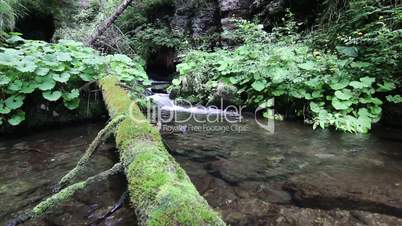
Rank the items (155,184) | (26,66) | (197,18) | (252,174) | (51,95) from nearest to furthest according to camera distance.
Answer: (155,184) < (252,174) < (26,66) < (51,95) < (197,18)

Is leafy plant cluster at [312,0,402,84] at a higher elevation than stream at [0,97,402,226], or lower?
higher

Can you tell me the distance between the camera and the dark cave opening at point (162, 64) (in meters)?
12.3

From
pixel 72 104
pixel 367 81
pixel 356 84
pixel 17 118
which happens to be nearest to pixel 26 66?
pixel 17 118

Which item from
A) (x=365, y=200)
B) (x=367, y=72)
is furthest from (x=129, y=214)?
(x=367, y=72)

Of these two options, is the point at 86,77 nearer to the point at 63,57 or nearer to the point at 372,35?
the point at 63,57

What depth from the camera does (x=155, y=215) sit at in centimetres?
168

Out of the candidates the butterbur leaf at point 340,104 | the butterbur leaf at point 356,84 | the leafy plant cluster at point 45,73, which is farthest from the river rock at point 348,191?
the leafy plant cluster at point 45,73

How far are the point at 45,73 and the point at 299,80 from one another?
4.51m

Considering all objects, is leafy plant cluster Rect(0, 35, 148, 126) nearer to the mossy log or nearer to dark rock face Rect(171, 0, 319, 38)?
the mossy log

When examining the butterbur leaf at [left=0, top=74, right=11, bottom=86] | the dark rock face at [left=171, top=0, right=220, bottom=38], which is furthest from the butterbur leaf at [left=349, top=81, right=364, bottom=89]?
the dark rock face at [left=171, top=0, right=220, bottom=38]

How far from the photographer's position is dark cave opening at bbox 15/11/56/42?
7723 millimetres

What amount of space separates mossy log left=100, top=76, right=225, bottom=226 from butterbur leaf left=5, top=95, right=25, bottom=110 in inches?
103

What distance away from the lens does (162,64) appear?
13.0 m

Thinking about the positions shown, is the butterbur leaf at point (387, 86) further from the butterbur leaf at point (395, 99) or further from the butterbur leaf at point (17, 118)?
the butterbur leaf at point (17, 118)
